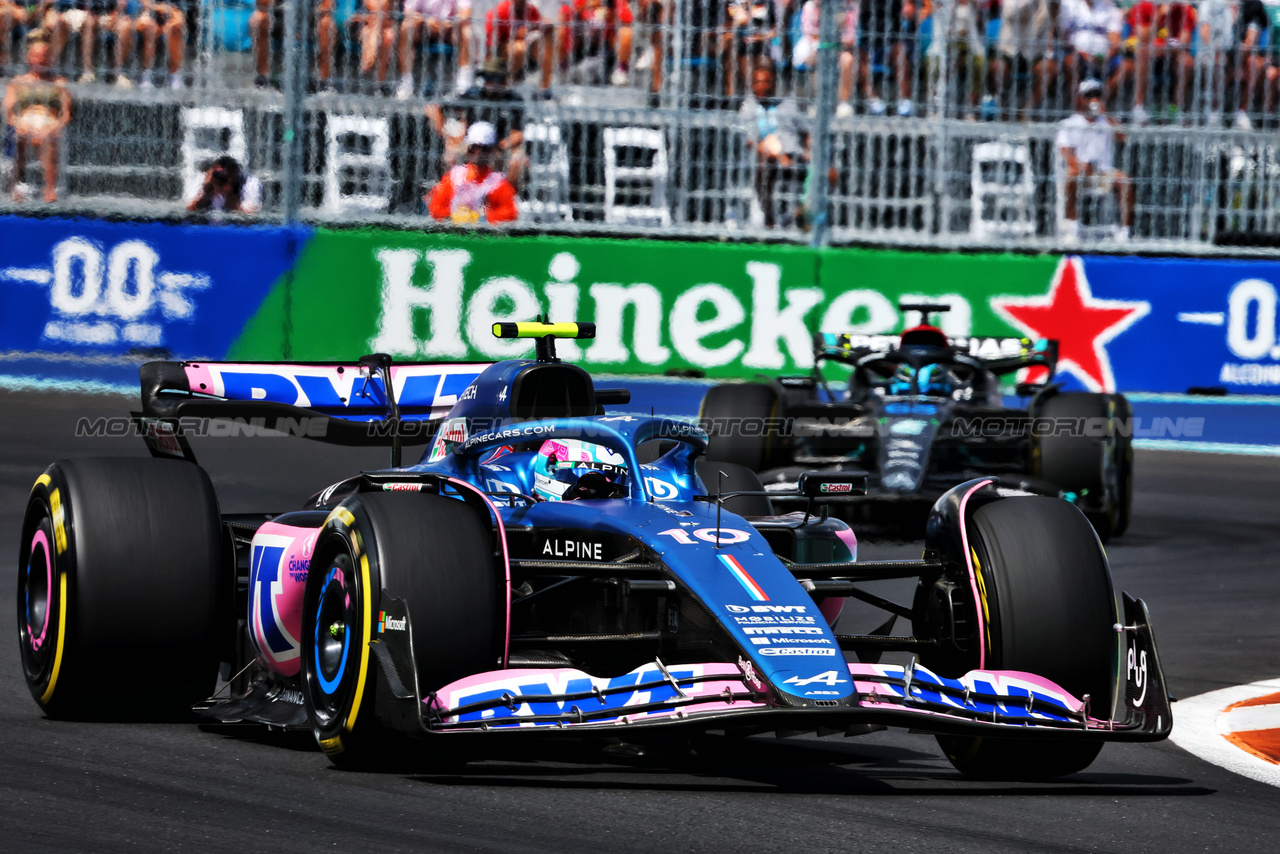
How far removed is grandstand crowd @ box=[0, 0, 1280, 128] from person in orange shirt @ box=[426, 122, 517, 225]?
0.48 metres

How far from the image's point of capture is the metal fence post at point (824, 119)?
15836mm

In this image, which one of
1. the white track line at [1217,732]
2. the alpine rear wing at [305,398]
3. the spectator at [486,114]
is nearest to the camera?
the white track line at [1217,732]

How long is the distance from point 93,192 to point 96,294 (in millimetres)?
796

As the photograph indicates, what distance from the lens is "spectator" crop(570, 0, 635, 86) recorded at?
613 inches

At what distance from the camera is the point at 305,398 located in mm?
8375

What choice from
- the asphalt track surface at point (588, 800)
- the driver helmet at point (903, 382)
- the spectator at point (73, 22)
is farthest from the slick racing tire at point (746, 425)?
the spectator at point (73, 22)

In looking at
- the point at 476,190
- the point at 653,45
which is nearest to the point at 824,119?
the point at 653,45

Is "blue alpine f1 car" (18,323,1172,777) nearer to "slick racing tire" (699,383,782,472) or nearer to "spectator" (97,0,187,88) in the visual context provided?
"slick racing tire" (699,383,782,472)

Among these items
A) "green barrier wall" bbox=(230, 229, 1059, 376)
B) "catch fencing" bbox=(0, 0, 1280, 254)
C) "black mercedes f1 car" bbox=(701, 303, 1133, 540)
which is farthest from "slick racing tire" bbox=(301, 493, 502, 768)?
"catch fencing" bbox=(0, 0, 1280, 254)

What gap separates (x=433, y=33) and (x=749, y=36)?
248 cm

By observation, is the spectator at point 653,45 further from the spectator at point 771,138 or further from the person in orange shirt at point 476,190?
the person in orange shirt at point 476,190

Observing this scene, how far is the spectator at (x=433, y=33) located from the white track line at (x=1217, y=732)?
9167 millimetres

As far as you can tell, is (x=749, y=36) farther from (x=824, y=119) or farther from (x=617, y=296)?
(x=617, y=296)

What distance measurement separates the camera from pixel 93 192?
15023 millimetres
